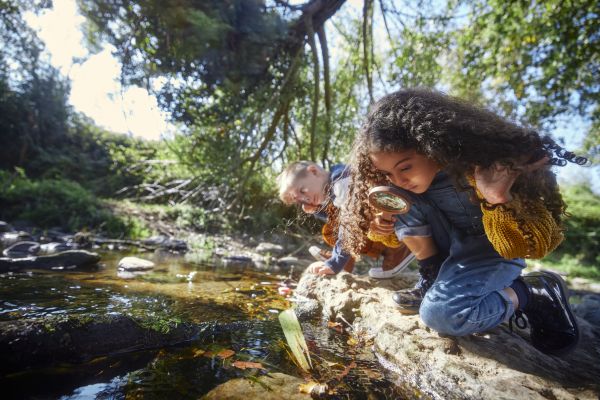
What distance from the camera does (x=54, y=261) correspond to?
2.86 meters

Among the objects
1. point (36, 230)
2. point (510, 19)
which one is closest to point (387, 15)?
point (510, 19)

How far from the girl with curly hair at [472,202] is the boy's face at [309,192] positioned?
0.86 m

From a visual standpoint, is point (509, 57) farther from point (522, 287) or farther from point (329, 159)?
point (522, 287)

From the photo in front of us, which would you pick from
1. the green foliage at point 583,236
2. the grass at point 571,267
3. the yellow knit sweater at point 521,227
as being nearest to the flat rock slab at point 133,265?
the yellow knit sweater at point 521,227

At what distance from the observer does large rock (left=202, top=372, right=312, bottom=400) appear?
3.59ft

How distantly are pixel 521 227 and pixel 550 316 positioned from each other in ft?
1.98

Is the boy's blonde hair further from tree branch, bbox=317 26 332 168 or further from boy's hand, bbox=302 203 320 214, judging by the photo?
tree branch, bbox=317 26 332 168

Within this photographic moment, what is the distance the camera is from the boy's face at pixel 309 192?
2.88 meters

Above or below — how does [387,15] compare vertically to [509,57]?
above

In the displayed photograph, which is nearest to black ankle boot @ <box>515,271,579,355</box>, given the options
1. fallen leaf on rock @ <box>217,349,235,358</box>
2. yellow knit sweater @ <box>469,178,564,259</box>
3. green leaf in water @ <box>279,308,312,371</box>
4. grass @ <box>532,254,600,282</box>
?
yellow knit sweater @ <box>469,178,564,259</box>

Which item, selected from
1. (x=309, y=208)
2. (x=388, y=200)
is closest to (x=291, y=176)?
(x=309, y=208)

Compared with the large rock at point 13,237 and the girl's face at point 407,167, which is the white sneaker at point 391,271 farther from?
the large rock at point 13,237

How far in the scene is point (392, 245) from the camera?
94.4 inches

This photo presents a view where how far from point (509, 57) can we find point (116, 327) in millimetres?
5715
